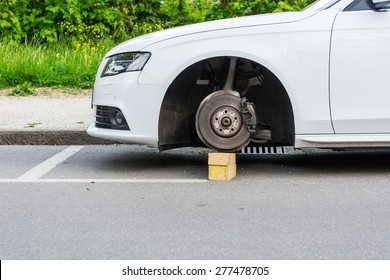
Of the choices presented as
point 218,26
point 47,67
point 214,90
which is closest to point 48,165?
point 214,90

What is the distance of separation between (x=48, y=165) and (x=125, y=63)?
1.37 metres

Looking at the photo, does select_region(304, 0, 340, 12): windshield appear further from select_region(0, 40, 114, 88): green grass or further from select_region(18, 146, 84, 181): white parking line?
select_region(0, 40, 114, 88): green grass

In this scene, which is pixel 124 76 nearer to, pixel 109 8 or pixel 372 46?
pixel 372 46

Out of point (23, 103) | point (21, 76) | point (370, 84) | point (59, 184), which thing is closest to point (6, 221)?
point (59, 184)

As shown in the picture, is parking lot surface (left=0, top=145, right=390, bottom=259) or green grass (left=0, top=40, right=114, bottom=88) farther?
green grass (left=0, top=40, right=114, bottom=88)

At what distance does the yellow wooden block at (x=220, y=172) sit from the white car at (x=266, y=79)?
0.24 metres

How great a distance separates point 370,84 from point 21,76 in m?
6.92

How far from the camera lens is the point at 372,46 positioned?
696 centimetres

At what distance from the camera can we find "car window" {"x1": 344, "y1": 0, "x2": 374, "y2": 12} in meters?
7.10

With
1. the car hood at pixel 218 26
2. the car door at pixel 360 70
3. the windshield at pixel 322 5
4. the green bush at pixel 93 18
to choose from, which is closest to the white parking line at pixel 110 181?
the car hood at pixel 218 26

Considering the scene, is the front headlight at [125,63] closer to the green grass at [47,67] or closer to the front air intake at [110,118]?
the front air intake at [110,118]

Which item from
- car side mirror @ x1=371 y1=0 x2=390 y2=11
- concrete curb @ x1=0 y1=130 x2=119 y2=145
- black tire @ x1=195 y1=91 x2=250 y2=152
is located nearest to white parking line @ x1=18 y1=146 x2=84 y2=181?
concrete curb @ x1=0 y1=130 x2=119 y2=145

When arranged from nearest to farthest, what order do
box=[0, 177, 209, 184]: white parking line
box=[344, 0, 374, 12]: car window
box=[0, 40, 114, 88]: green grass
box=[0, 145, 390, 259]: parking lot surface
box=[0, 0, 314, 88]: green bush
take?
box=[0, 145, 390, 259]: parking lot surface → box=[344, 0, 374, 12]: car window → box=[0, 177, 209, 184]: white parking line → box=[0, 40, 114, 88]: green grass → box=[0, 0, 314, 88]: green bush

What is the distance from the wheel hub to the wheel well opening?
302mm
